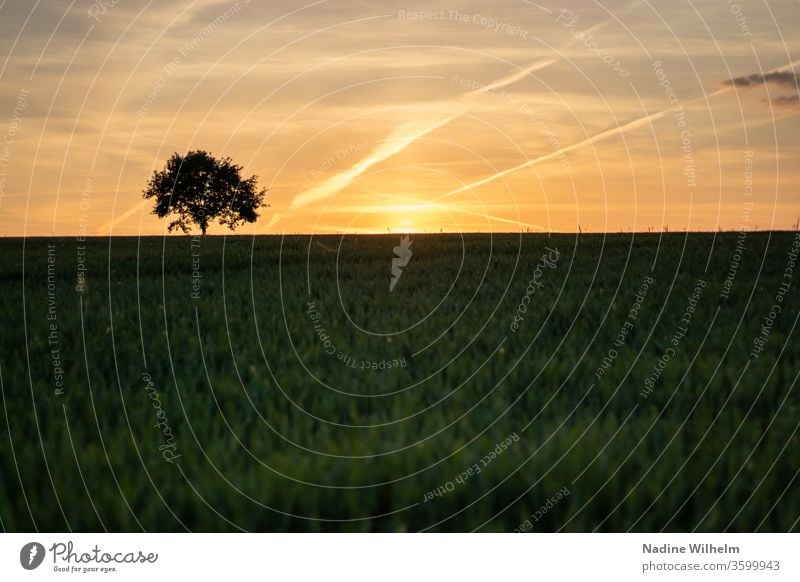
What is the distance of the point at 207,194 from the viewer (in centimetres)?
5494

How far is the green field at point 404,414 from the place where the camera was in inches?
187

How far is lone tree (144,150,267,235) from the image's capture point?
180ft

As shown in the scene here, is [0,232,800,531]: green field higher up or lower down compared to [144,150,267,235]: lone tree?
lower down

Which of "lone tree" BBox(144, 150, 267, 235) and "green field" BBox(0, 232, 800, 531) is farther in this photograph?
"lone tree" BBox(144, 150, 267, 235)

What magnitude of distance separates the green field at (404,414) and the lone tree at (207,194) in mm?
43218

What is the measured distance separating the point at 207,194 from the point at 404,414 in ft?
168

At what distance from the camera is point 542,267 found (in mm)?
18422

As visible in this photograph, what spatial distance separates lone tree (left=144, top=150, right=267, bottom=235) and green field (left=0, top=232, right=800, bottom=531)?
142 ft

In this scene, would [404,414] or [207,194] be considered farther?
[207,194]

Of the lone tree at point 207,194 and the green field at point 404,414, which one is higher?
the lone tree at point 207,194

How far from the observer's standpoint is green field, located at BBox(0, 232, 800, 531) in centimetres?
474

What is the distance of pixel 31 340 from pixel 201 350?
8.28 ft

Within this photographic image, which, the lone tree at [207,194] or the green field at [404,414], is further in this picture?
the lone tree at [207,194]
